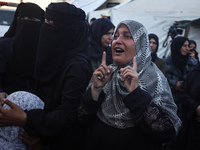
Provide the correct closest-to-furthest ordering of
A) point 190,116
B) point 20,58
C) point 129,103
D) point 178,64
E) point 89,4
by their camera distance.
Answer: point 129,103 → point 20,58 → point 190,116 → point 178,64 → point 89,4

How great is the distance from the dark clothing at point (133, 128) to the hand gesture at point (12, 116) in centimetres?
44

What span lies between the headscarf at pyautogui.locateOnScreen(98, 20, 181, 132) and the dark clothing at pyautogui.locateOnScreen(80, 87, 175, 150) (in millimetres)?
54

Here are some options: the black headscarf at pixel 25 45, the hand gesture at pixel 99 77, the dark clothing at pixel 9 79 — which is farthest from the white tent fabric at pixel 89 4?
the hand gesture at pixel 99 77

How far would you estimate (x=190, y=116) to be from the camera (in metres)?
2.61

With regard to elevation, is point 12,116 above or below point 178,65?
above

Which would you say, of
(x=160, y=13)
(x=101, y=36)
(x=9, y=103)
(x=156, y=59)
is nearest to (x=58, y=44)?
(x=9, y=103)

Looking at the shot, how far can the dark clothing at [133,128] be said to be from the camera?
1.37 metres

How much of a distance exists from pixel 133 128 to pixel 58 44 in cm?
90

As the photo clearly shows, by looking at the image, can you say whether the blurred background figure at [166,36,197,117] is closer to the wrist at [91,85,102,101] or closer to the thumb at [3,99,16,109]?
the wrist at [91,85,102,101]

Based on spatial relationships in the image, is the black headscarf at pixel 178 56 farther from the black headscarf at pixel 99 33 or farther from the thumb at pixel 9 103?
the thumb at pixel 9 103

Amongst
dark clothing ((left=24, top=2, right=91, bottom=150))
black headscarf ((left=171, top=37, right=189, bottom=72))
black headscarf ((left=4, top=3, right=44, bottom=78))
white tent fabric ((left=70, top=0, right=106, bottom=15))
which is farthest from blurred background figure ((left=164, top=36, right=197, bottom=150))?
white tent fabric ((left=70, top=0, right=106, bottom=15))

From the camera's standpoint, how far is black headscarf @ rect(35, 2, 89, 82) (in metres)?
1.69

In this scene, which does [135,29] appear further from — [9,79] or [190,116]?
[190,116]

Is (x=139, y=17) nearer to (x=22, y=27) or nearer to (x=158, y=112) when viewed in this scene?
(x=22, y=27)
